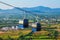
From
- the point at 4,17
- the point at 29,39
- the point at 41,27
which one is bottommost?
the point at 29,39

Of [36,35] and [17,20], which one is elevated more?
[17,20]

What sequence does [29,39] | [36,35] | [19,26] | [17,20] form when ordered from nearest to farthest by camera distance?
[29,39], [36,35], [19,26], [17,20]

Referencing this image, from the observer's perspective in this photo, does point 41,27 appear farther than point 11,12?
No

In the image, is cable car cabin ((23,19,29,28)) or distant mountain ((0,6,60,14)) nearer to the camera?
cable car cabin ((23,19,29,28))

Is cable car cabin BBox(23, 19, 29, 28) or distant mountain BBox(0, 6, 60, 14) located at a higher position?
distant mountain BBox(0, 6, 60, 14)

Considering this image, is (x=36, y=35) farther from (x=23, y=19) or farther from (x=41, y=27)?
(x=23, y=19)

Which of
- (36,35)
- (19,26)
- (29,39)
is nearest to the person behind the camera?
(29,39)

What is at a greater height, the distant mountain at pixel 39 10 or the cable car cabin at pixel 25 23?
the distant mountain at pixel 39 10

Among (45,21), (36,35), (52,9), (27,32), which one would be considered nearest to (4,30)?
(27,32)

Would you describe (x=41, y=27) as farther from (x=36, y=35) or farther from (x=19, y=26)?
(x=19, y=26)

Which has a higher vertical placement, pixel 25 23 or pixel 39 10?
pixel 39 10

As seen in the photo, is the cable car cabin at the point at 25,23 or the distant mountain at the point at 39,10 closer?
the cable car cabin at the point at 25,23
